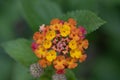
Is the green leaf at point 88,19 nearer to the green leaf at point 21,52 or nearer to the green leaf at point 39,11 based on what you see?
the green leaf at point 39,11

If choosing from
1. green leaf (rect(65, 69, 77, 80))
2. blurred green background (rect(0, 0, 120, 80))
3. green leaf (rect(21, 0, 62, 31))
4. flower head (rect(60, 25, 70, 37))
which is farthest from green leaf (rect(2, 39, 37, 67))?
blurred green background (rect(0, 0, 120, 80))

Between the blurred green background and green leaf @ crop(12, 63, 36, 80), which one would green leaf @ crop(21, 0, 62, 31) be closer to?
the blurred green background

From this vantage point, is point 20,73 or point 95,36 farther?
point 95,36

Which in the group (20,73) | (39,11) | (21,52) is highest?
(39,11)

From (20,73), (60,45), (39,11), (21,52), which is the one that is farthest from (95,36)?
(60,45)

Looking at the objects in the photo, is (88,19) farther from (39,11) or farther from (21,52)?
(39,11)

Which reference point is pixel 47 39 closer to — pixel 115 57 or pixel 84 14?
pixel 84 14

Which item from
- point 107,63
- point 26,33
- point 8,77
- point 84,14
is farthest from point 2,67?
point 84,14
